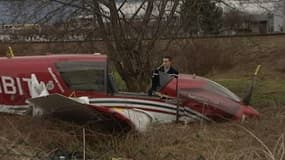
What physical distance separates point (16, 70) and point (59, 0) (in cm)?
566

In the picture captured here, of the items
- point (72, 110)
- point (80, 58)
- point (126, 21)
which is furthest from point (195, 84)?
point (126, 21)

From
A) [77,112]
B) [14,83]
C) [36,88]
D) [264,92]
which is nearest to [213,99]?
[77,112]

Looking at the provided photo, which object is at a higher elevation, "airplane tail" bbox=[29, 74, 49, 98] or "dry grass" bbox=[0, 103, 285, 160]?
"airplane tail" bbox=[29, 74, 49, 98]

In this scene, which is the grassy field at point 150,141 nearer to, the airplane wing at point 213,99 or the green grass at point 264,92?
the airplane wing at point 213,99

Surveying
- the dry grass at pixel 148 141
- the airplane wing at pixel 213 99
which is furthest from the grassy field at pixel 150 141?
the airplane wing at pixel 213 99

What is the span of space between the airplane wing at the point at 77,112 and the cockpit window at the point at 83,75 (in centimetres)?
108

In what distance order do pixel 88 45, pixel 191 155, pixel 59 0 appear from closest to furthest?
pixel 191 155, pixel 59 0, pixel 88 45

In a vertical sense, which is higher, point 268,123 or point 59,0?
point 59,0

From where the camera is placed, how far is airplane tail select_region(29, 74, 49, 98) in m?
9.64

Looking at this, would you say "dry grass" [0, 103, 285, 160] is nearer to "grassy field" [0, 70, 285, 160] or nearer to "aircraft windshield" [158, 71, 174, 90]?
"grassy field" [0, 70, 285, 160]

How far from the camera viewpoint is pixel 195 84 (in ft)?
35.9

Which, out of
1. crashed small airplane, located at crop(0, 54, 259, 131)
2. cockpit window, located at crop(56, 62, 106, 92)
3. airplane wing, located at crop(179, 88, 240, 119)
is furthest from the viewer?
airplane wing, located at crop(179, 88, 240, 119)

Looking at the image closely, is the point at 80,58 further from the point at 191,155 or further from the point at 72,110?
the point at 191,155

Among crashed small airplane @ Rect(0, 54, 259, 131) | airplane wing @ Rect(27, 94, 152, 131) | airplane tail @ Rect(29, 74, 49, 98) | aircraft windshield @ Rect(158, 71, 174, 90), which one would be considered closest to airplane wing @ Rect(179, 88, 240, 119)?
crashed small airplane @ Rect(0, 54, 259, 131)
